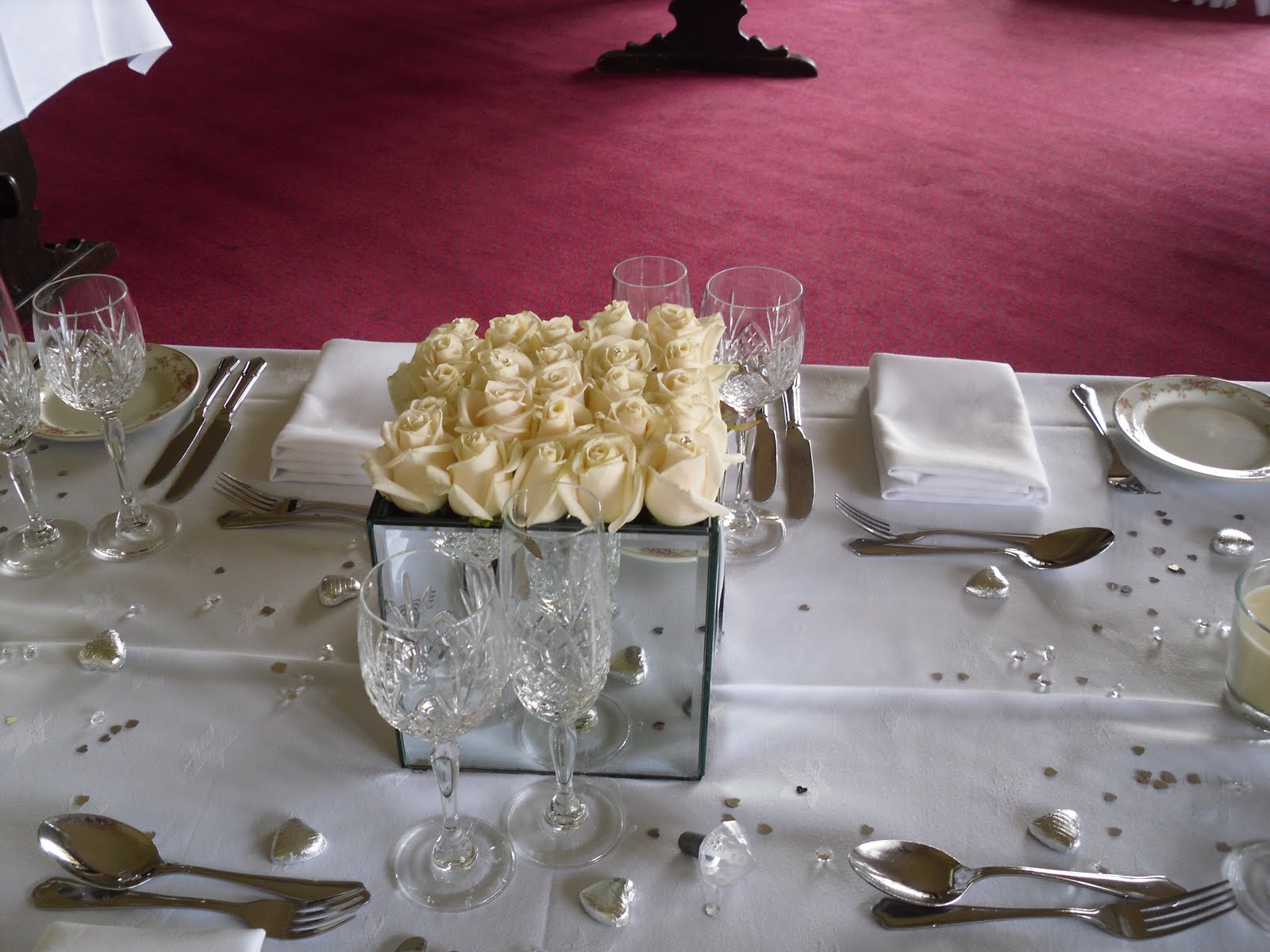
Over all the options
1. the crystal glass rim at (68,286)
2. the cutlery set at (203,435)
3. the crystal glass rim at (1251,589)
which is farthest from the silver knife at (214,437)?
the crystal glass rim at (1251,589)

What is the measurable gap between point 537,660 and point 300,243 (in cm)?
256

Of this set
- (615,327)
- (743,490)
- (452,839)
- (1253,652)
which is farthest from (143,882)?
(1253,652)

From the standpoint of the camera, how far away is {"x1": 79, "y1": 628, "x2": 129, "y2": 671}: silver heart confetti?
A: 0.97 metres

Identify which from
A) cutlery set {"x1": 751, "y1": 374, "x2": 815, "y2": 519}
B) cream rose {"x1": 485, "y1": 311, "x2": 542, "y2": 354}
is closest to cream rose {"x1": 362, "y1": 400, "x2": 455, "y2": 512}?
cream rose {"x1": 485, "y1": 311, "x2": 542, "y2": 354}

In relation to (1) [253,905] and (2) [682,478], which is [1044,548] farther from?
(1) [253,905]

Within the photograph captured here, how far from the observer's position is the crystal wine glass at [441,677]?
690 mm

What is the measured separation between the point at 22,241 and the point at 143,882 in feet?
7.71

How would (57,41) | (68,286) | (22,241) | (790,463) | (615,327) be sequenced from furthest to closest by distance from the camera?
(22,241) → (57,41) → (790,463) → (68,286) → (615,327)

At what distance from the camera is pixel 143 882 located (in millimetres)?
792

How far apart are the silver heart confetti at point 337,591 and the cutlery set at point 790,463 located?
1.40 feet

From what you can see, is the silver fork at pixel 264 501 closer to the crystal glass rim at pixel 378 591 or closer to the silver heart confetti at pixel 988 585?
the crystal glass rim at pixel 378 591

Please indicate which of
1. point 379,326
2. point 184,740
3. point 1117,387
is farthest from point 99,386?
point 379,326

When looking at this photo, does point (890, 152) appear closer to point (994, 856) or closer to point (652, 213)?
point (652, 213)

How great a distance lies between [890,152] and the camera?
11.8 ft
